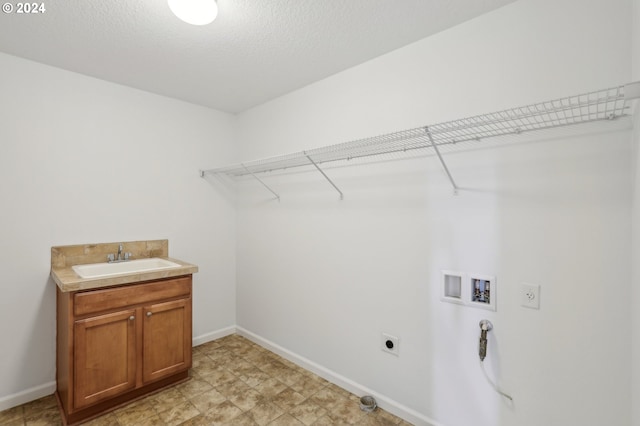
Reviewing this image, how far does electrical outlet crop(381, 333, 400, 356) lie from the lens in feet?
6.41

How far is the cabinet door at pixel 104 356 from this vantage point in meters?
1.85

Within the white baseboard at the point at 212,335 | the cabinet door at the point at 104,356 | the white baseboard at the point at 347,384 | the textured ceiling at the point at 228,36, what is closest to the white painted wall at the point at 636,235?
the textured ceiling at the point at 228,36

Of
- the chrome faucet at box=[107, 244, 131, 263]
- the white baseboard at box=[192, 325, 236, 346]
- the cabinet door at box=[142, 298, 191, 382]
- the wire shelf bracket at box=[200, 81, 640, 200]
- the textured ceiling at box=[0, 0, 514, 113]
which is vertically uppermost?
the textured ceiling at box=[0, 0, 514, 113]

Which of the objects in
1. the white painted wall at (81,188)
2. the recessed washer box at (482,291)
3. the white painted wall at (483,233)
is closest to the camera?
the white painted wall at (483,233)

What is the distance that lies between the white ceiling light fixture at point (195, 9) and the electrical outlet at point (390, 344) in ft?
6.78

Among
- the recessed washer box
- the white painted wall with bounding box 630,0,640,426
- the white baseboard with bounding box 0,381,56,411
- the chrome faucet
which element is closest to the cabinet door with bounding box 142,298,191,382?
the chrome faucet

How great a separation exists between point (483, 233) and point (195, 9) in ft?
5.86

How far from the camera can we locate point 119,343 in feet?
6.57

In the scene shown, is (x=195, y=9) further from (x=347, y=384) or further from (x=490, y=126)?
(x=347, y=384)

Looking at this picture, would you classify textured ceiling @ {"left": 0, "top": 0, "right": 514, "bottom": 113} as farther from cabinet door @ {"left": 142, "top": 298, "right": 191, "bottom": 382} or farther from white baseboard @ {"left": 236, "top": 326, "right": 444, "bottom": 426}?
white baseboard @ {"left": 236, "top": 326, "right": 444, "bottom": 426}

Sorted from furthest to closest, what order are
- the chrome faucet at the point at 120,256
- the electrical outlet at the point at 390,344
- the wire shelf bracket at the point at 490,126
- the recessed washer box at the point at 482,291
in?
the chrome faucet at the point at 120,256
the electrical outlet at the point at 390,344
the recessed washer box at the point at 482,291
the wire shelf bracket at the point at 490,126

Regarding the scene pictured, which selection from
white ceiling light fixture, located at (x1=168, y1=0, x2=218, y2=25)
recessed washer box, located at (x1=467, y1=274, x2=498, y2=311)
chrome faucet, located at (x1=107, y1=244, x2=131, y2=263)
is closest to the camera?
white ceiling light fixture, located at (x1=168, y1=0, x2=218, y2=25)

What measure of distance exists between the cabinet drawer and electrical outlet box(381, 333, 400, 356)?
4.85ft

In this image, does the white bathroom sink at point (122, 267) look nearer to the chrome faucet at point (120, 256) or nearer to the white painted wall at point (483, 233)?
the chrome faucet at point (120, 256)
